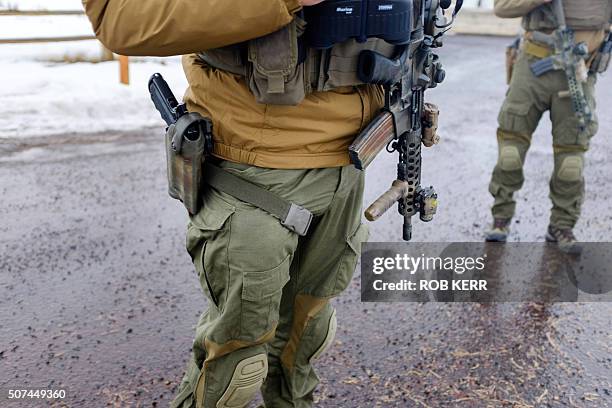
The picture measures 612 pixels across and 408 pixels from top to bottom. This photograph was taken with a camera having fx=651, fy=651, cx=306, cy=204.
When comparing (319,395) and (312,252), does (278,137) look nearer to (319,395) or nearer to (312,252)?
(312,252)

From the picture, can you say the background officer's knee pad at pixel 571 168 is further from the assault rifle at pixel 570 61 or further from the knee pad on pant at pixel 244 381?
the knee pad on pant at pixel 244 381

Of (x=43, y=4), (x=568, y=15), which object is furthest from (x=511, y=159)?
(x=43, y=4)

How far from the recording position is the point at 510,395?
2820 millimetres

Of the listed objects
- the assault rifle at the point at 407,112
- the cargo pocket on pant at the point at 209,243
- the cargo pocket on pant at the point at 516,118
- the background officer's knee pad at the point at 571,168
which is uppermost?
the assault rifle at the point at 407,112

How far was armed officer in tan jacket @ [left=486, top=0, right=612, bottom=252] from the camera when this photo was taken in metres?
3.90

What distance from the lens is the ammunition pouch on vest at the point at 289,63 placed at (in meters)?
1.67

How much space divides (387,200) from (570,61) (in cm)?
223

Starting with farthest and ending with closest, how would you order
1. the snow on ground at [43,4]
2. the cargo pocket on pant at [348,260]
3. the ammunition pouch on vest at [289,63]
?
the snow on ground at [43,4] → the cargo pocket on pant at [348,260] → the ammunition pouch on vest at [289,63]

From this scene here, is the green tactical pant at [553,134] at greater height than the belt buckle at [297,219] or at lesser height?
lesser

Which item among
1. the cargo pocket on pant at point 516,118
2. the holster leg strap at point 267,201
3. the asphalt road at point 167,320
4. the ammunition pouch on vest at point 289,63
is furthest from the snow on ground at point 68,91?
the ammunition pouch on vest at point 289,63

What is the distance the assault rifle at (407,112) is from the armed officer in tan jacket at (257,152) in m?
0.06

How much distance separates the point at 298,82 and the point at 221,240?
50cm

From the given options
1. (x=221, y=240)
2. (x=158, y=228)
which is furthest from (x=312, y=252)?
(x=158, y=228)

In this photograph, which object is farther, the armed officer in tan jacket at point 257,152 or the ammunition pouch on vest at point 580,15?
the ammunition pouch on vest at point 580,15
